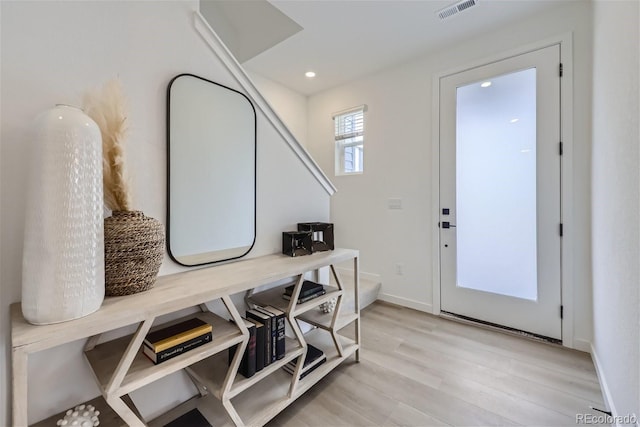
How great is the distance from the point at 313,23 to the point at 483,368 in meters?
3.01

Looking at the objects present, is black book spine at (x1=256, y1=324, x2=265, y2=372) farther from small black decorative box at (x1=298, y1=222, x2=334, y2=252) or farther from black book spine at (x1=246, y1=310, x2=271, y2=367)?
small black decorative box at (x1=298, y1=222, x2=334, y2=252)

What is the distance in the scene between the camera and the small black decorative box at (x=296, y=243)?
Answer: 5.57ft

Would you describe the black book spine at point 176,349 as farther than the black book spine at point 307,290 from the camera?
No

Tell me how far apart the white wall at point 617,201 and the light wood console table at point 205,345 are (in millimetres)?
1322

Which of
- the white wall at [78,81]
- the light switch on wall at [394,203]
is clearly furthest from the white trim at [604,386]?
the white wall at [78,81]

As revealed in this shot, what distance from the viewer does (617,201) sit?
1.33m

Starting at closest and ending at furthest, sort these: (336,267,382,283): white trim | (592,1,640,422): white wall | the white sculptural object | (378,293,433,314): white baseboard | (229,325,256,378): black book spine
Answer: the white sculptural object
(592,1,640,422): white wall
(229,325,256,378): black book spine
(378,293,433,314): white baseboard
(336,267,382,283): white trim

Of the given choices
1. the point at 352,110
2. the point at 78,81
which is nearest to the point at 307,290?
the point at 78,81

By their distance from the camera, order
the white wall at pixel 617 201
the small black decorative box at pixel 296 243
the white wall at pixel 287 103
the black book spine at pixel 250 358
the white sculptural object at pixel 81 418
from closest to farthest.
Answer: the white sculptural object at pixel 81 418 → the white wall at pixel 617 201 → the black book spine at pixel 250 358 → the small black decorative box at pixel 296 243 → the white wall at pixel 287 103

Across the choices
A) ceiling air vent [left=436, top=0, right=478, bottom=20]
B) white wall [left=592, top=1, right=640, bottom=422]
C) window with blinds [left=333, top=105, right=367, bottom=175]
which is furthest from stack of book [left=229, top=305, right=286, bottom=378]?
ceiling air vent [left=436, top=0, right=478, bottom=20]

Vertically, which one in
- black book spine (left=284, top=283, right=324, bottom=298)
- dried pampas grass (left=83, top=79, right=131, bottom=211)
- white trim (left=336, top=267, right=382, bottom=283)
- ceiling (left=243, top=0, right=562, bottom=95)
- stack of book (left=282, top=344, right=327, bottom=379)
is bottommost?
stack of book (left=282, top=344, right=327, bottom=379)

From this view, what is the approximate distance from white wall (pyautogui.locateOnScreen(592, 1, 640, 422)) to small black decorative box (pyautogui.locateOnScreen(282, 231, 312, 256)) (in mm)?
1507

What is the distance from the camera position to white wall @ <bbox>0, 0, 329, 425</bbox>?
0.88 m

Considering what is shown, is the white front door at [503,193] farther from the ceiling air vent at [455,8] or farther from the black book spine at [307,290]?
the black book spine at [307,290]
